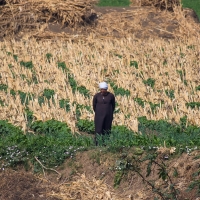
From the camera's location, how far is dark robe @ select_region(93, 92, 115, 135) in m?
13.3

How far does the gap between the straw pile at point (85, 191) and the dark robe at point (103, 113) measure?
2360 mm

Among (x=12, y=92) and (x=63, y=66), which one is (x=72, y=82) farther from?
(x=63, y=66)

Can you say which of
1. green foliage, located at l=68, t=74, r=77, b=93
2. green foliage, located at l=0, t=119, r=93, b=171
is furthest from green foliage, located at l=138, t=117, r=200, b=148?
green foliage, located at l=68, t=74, r=77, b=93

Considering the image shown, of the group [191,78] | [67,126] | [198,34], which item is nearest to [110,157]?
[67,126]

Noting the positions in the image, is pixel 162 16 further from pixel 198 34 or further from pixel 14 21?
pixel 14 21

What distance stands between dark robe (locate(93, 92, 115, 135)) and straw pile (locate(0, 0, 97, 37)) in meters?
15.1

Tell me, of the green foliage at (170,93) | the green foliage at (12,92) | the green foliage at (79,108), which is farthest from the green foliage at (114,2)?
the green foliage at (79,108)

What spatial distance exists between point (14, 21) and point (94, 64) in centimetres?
782

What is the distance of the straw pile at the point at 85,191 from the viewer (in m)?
10.4

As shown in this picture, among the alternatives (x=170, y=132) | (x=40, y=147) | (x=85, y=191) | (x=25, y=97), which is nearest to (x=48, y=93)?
(x=25, y=97)

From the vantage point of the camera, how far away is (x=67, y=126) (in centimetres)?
1465

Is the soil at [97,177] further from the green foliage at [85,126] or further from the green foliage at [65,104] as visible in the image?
the green foliage at [65,104]

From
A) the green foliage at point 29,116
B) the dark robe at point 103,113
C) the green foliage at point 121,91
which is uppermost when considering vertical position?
the dark robe at point 103,113

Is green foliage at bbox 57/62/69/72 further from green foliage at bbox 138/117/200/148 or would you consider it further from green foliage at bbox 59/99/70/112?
green foliage at bbox 138/117/200/148
